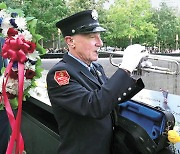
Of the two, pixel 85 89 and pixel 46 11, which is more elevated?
pixel 46 11

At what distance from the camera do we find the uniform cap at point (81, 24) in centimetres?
150

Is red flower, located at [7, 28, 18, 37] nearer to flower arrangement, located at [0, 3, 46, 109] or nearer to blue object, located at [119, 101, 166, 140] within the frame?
flower arrangement, located at [0, 3, 46, 109]

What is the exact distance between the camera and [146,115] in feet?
5.12

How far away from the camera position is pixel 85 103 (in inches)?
53.2

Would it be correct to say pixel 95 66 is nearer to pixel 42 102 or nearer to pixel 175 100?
pixel 175 100

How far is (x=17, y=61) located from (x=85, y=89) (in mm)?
1097

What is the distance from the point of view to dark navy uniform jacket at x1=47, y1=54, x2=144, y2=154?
52.5 inches

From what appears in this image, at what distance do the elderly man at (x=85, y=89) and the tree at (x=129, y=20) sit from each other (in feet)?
75.3

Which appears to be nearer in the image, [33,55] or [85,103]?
[85,103]

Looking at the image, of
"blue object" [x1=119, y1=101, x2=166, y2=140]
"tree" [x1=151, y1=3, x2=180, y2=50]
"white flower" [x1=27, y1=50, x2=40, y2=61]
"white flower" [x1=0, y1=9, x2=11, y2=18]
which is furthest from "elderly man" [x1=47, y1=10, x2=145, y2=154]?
"tree" [x1=151, y1=3, x2=180, y2=50]

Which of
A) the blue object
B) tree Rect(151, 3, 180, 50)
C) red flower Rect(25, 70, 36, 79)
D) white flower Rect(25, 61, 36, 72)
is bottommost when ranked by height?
the blue object

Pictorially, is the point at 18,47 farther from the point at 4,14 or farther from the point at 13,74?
the point at 4,14

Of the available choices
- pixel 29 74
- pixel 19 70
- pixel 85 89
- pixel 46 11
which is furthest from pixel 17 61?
pixel 46 11

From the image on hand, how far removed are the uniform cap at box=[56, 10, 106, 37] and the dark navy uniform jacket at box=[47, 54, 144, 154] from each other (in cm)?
13
